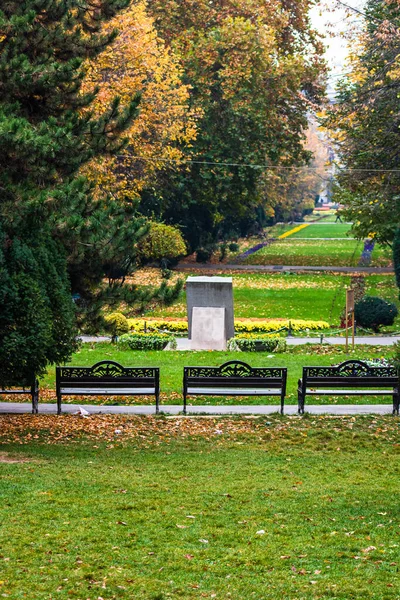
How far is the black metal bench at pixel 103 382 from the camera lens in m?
15.4

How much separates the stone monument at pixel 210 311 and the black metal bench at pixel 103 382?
27.2 feet

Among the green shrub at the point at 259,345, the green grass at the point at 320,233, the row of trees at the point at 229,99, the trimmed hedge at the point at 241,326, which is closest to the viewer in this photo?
the green shrub at the point at 259,345

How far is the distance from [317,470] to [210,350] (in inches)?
483

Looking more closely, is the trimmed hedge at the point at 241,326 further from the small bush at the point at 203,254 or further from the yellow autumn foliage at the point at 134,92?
the small bush at the point at 203,254

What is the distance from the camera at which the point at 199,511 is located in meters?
9.14

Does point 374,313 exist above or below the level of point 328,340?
above

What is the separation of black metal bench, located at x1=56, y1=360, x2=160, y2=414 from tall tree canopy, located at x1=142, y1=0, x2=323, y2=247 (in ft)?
93.2

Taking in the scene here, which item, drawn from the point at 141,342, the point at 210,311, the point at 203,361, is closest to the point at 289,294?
the point at 210,311

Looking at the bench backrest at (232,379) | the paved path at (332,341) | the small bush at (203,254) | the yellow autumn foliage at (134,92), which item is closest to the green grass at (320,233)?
the small bush at (203,254)

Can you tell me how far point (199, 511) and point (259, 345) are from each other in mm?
14575

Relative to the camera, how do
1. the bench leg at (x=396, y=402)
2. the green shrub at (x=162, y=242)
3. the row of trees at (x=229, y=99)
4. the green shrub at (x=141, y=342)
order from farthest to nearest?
the row of trees at (x=229, y=99)
the green shrub at (x=162, y=242)
the green shrub at (x=141, y=342)
the bench leg at (x=396, y=402)

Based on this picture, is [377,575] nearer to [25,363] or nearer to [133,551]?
[133,551]

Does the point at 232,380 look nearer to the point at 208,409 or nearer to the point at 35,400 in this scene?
the point at 208,409

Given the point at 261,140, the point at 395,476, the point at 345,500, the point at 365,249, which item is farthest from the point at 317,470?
the point at 365,249
